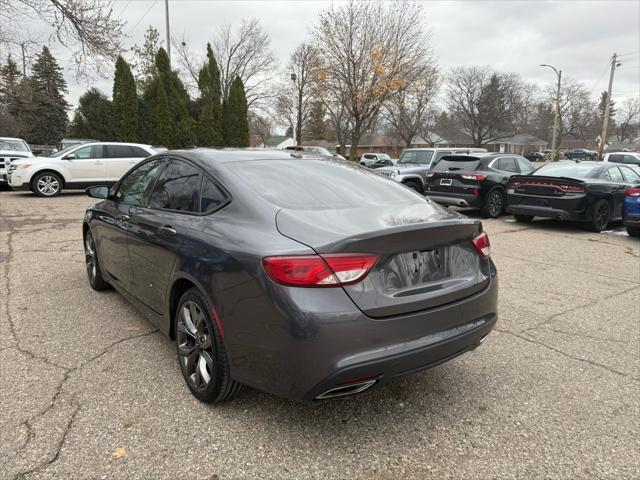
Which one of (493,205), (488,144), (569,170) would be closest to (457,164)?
(493,205)

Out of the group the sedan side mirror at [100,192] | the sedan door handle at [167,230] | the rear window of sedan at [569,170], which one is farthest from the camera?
the rear window of sedan at [569,170]

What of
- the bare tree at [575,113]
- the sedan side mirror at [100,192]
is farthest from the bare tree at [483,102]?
the sedan side mirror at [100,192]

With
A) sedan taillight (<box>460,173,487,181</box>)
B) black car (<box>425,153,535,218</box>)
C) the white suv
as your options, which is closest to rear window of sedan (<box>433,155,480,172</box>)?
black car (<box>425,153,535,218</box>)

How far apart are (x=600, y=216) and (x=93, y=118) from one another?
104 feet

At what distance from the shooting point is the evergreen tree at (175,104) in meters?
27.8

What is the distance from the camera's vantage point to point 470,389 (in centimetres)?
306

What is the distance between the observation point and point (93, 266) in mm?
4914

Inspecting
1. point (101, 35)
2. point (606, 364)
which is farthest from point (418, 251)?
point (101, 35)

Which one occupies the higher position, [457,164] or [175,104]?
[175,104]

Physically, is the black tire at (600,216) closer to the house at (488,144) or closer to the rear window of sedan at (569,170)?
the rear window of sedan at (569,170)

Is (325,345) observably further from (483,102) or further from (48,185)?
(483,102)

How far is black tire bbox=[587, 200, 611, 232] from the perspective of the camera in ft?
31.2

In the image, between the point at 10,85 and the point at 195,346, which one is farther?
the point at 10,85

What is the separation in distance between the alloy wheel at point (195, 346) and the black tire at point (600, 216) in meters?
9.20
